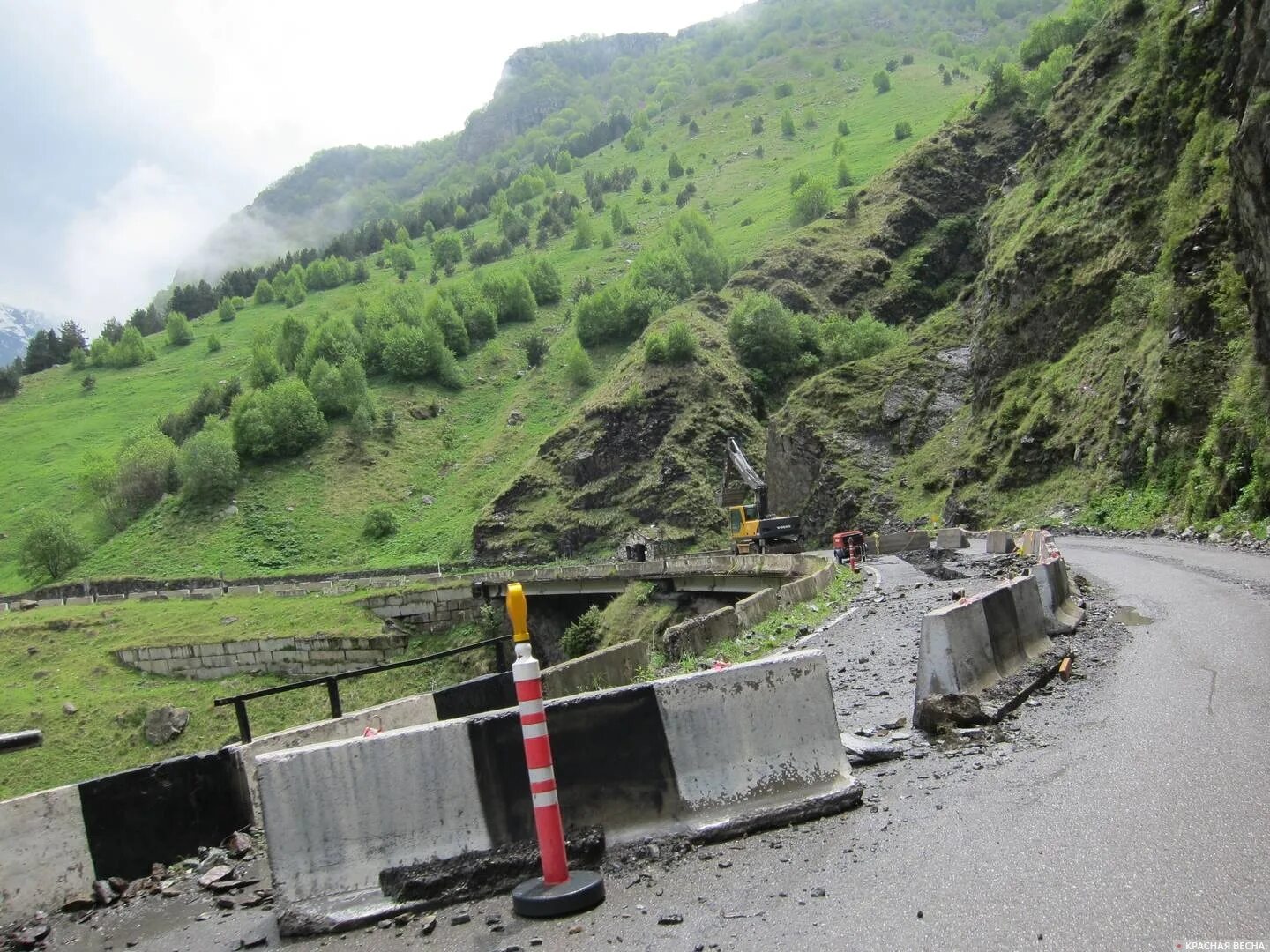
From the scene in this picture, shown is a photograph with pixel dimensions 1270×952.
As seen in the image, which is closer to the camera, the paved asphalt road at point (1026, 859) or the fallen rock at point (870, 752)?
the paved asphalt road at point (1026, 859)

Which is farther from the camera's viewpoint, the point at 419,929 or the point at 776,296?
the point at 776,296

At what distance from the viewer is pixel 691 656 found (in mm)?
16016

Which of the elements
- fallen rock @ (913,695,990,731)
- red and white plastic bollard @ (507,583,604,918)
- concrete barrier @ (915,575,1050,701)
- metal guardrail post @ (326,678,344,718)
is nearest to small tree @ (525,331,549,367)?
metal guardrail post @ (326,678,344,718)

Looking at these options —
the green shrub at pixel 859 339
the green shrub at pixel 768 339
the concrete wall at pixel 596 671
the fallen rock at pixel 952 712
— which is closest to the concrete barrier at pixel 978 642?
the fallen rock at pixel 952 712

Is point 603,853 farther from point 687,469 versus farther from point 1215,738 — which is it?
point 687,469

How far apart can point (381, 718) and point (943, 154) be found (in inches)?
3544

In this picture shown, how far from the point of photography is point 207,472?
79750mm

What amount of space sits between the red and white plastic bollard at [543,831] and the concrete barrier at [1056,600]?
7.38 m

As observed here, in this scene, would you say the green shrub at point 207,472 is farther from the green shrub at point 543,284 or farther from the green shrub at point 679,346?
the green shrub at point 543,284

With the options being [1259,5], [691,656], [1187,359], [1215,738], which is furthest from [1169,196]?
[1215,738]

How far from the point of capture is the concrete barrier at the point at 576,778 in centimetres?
530

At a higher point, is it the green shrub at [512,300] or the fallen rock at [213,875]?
the green shrub at [512,300]

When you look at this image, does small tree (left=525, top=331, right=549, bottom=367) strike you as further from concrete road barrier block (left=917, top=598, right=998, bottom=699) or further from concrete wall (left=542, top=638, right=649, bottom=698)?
concrete road barrier block (left=917, top=598, right=998, bottom=699)

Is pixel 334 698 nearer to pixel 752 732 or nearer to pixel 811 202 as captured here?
pixel 752 732
